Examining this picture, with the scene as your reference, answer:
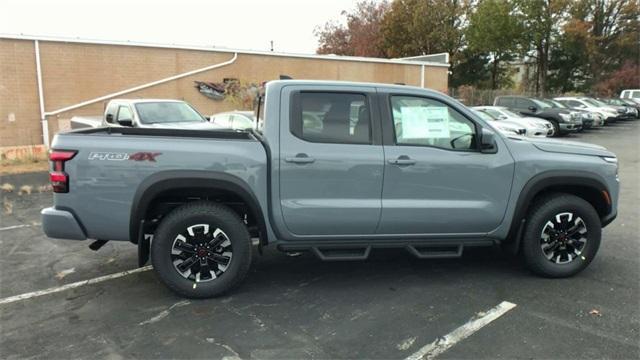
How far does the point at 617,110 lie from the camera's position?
94.7 feet

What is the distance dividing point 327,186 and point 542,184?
1980 mm

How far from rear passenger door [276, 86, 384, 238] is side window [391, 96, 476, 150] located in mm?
265

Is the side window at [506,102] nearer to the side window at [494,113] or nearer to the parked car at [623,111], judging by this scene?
the side window at [494,113]

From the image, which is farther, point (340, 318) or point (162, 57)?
point (162, 57)

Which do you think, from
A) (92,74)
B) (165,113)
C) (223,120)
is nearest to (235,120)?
(223,120)

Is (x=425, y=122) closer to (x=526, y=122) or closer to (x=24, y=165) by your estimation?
(x=24, y=165)

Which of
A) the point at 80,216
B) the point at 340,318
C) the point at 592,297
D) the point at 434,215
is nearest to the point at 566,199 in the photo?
the point at 592,297

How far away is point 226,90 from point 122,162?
17.2 metres

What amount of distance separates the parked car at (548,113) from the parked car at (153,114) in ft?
49.2

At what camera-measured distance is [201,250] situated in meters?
4.32

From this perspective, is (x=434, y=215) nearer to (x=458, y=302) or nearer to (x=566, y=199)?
(x=458, y=302)

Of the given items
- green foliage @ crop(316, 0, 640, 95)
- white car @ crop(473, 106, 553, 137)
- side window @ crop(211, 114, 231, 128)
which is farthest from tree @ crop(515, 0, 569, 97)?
side window @ crop(211, 114, 231, 128)

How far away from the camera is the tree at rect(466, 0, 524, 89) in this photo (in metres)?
36.9

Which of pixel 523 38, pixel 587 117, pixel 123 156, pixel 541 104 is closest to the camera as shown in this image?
pixel 123 156
